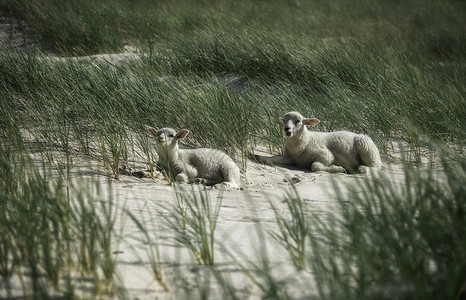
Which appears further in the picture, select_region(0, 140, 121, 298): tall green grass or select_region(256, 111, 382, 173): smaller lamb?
select_region(256, 111, 382, 173): smaller lamb

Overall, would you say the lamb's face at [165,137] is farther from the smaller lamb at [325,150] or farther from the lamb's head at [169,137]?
the smaller lamb at [325,150]

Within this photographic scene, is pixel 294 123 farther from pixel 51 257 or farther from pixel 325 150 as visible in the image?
pixel 51 257

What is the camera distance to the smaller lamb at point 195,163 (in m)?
5.23

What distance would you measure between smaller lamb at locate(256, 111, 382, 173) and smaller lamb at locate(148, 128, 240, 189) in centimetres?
84

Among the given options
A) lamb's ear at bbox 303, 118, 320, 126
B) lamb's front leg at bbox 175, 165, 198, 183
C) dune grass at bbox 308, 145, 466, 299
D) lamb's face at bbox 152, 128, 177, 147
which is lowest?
dune grass at bbox 308, 145, 466, 299

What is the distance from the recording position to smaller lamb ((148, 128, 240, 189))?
523 centimetres

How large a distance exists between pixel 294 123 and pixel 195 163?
1.23 meters

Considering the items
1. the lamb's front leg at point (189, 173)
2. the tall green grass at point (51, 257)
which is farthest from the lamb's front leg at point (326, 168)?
the tall green grass at point (51, 257)

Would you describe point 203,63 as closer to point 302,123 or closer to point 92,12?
point 302,123

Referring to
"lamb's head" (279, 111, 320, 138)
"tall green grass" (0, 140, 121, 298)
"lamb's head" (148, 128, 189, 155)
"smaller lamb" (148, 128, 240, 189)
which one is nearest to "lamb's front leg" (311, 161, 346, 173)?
"lamb's head" (279, 111, 320, 138)

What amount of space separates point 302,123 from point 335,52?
9.13 feet

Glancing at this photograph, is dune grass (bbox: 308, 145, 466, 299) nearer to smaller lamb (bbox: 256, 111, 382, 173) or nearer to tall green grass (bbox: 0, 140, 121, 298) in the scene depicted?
tall green grass (bbox: 0, 140, 121, 298)

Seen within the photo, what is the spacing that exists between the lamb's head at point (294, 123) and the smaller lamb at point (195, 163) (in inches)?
32.0

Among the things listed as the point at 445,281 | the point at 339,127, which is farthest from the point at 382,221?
the point at 339,127
